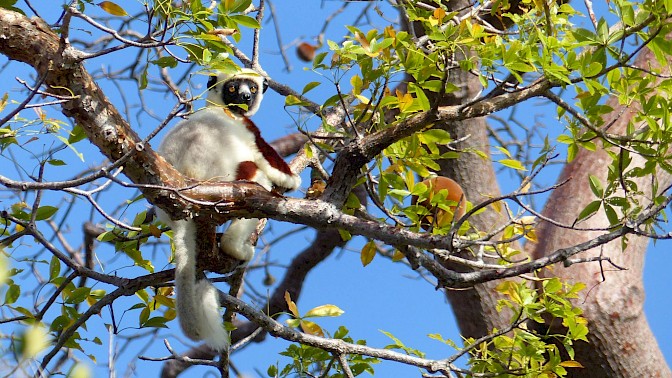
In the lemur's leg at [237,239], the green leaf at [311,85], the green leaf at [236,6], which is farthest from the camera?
the lemur's leg at [237,239]

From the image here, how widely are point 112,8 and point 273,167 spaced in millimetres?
1423

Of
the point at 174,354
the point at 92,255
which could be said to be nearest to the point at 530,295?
the point at 174,354

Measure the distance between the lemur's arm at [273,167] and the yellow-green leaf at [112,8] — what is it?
1384mm

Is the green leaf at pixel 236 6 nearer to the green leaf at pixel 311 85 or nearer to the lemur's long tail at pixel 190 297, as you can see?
the green leaf at pixel 311 85

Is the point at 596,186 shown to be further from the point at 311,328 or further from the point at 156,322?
the point at 156,322

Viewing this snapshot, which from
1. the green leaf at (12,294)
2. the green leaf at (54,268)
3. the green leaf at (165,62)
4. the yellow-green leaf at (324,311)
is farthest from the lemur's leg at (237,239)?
the green leaf at (165,62)

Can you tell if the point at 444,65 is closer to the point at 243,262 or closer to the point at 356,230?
the point at 356,230

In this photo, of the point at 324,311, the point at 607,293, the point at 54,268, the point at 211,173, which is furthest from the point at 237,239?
the point at 607,293

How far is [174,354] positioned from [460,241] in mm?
1446

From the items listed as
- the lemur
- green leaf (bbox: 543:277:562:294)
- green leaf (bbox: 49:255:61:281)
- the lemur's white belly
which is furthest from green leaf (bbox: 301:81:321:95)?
green leaf (bbox: 49:255:61:281)

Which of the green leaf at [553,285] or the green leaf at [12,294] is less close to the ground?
the green leaf at [12,294]

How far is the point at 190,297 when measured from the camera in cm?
320

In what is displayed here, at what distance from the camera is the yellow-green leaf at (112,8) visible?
236 centimetres

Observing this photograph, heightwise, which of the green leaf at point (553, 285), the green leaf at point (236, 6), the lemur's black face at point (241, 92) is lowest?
the green leaf at point (553, 285)
